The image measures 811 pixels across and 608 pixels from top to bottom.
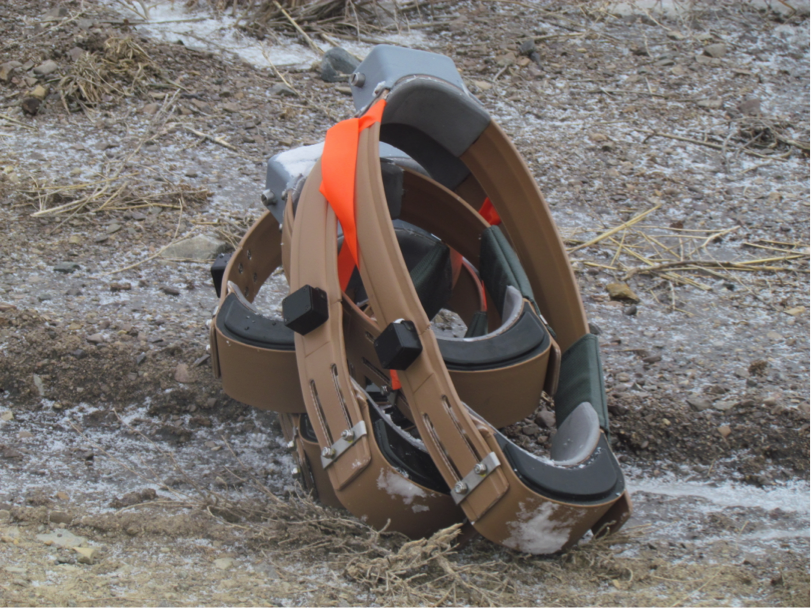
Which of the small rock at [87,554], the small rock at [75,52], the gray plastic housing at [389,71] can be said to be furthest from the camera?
the small rock at [75,52]

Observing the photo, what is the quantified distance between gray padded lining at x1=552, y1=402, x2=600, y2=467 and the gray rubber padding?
4cm

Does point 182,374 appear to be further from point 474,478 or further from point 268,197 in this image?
point 474,478

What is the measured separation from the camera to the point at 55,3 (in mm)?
5031

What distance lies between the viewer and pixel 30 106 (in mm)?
4184

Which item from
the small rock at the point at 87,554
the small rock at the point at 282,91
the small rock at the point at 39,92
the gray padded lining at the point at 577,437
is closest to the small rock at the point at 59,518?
the small rock at the point at 87,554

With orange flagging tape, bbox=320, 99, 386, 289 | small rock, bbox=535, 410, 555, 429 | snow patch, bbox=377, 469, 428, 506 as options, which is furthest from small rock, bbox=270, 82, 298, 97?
snow patch, bbox=377, 469, 428, 506

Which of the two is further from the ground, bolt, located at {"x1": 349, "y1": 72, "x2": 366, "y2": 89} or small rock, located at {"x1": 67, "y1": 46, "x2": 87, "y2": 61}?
bolt, located at {"x1": 349, "y1": 72, "x2": 366, "y2": 89}

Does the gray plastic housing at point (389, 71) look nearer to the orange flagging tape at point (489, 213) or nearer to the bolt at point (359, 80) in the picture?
the bolt at point (359, 80)

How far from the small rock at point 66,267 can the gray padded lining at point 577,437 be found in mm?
2145

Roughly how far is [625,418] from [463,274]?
0.79m

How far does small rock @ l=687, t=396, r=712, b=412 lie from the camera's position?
2723mm

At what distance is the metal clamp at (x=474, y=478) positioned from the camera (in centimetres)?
167

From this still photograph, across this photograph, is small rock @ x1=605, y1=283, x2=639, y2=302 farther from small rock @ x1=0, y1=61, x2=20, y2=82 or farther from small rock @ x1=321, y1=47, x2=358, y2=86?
small rock @ x1=0, y1=61, x2=20, y2=82

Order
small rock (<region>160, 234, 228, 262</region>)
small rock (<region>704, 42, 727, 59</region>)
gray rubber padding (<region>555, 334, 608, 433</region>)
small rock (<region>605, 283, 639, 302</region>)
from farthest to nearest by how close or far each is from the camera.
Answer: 1. small rock (<region>704, 42, 727, 59</region>)
2. small rock (<region>605, 283, 639, 302</region>)
3. small rock (<region>160, 234, 228, 262</region>)
4. gray rubber padding (<region>555, 334, 608, 433</region>)
